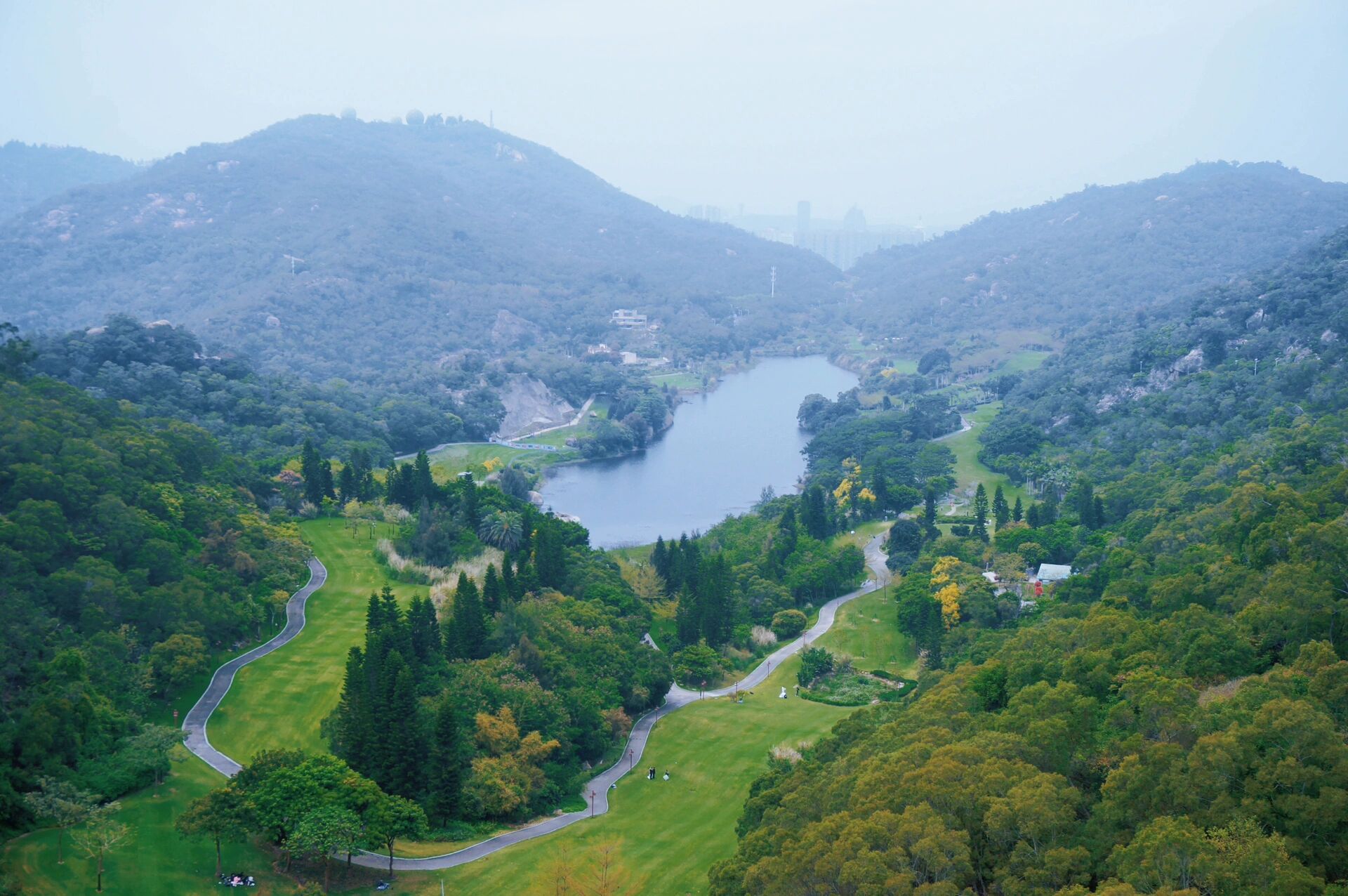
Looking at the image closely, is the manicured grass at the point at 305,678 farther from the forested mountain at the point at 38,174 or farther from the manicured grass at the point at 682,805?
the forested mountain at the point at 38,174

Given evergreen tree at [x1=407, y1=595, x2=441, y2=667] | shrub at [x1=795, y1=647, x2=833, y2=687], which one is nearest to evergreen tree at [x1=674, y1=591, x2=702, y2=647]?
shrub at [x1=795, y1=647, x2=833, y2=687]

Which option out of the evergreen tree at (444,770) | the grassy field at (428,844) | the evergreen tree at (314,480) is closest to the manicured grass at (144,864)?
the grassy field at (428,844)

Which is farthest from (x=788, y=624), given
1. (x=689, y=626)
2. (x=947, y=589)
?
(x=947, y=589)

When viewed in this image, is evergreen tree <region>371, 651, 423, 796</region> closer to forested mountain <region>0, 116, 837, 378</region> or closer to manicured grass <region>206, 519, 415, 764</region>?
manicured grass <region>206, 519, 415, 764</region>

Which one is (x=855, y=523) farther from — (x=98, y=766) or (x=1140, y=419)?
(x=98, y=766)

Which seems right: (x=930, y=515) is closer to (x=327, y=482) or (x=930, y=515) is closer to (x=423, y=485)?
(x=423, y=485)

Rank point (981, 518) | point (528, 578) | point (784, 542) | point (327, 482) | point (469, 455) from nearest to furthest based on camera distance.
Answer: point (528, 578) < point (327, 482) < point (784, 542) < point (981, 518) < point (469, 455)
